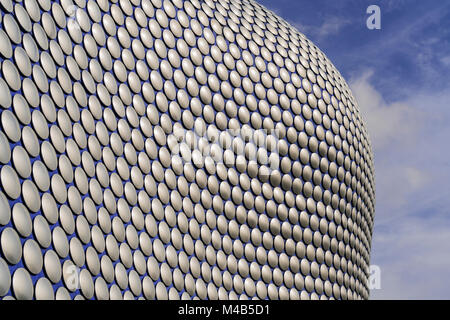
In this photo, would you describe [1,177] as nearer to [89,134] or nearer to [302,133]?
[89,134]

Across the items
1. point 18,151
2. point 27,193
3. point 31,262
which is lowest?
point 31,262

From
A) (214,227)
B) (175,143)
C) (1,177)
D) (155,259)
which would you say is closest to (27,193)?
(1,177)

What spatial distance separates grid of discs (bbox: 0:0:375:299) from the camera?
57.5 feet

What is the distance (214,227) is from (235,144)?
5.13 m

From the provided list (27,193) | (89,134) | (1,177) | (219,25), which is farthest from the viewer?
(219,25)

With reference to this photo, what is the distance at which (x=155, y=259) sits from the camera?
78.5 feet

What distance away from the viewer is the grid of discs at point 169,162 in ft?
57.5

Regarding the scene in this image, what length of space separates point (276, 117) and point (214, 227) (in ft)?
30.1

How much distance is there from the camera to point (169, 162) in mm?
26438

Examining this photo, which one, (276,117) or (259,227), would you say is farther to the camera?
(276,117)

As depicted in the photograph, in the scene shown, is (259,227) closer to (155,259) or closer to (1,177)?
(155,259)
